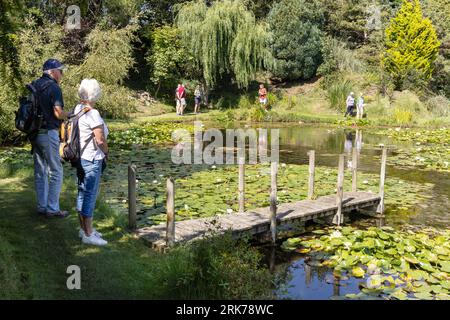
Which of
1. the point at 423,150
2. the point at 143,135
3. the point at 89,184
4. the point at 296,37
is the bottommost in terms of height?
the point at 423,150

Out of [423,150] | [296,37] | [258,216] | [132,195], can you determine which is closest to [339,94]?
[296,37]

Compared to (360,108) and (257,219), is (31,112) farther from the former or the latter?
(360,108)

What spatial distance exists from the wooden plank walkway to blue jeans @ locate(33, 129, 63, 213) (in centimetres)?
116

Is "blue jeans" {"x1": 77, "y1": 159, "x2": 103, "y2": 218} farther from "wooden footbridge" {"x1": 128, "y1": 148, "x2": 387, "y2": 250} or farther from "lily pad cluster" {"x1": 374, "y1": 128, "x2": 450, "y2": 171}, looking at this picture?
"lily pad cluster" {"x1": 374, "y1": 128, "x2": 450, "y2": 171}

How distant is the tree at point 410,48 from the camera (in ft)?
87.8

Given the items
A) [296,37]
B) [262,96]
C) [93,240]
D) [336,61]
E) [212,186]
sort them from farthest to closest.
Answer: [336,61]
[296,37]
[262,96]
[212,186]
[93,240]

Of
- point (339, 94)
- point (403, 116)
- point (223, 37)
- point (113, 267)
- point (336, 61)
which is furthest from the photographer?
point (336, 61)

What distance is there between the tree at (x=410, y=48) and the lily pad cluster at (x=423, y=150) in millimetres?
A: 6992

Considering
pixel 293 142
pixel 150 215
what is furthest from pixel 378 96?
pixel 150 215

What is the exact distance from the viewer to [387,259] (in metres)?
5.96

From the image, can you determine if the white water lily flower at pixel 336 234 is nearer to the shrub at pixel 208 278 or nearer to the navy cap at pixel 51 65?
the shrub at pixel 208 278

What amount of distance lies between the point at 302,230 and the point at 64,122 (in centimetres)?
442

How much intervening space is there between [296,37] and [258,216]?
23487 mm

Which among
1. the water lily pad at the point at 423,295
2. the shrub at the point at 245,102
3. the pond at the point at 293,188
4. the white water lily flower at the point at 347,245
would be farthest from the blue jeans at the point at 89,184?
the shrub at the point at 245,102
